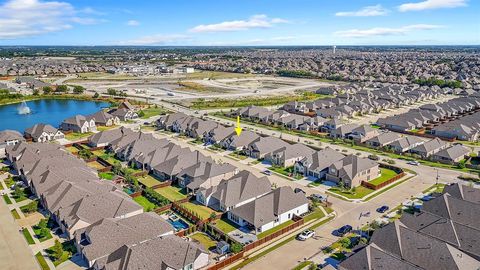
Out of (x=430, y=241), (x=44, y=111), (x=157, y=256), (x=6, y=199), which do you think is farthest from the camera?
(x=44, y=111)

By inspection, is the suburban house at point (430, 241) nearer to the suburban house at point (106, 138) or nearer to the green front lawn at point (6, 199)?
the green front lawn at point (6, 199)

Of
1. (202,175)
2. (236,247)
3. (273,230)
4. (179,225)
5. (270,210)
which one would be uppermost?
(202,175)


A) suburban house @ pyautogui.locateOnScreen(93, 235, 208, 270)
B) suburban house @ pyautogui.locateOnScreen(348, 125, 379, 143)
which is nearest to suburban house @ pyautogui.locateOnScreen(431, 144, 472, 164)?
suburban house @ pyautogui.locateOnScreen(348, 125, 379, 143)

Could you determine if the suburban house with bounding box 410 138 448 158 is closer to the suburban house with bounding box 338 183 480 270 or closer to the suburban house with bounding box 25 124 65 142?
the suburban house with bounding box 338 183 480 270

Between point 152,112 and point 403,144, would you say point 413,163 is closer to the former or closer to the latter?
point 403,144

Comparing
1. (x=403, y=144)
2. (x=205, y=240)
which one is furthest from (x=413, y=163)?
(x=205, y=240)

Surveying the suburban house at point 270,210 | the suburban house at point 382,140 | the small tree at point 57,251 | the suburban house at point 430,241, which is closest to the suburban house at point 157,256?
the small tree at point 57,251

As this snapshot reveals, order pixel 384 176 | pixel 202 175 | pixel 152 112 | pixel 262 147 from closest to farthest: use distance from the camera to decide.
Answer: pixel 202 175, pixel 384 176, pixel 262 147, pixel 152 112
